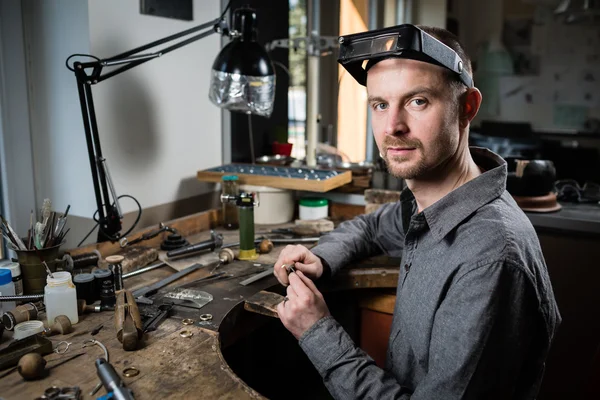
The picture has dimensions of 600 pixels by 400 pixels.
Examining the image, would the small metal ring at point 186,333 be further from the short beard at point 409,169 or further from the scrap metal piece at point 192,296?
the short beard at point 409,169

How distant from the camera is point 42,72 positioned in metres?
2.09

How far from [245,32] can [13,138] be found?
105cm

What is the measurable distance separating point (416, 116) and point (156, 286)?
95 cm

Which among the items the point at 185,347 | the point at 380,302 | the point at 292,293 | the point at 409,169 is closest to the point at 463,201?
the point at 409,169

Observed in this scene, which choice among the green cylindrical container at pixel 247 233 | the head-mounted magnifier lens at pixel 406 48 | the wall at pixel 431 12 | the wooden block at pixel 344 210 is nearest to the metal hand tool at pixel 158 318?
the green cylindrical container at pixel 247 233

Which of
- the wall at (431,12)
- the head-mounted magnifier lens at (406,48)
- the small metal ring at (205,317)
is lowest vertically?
the small metal ring at (205,317)

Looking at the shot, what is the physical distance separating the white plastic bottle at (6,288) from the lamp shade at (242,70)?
111cm

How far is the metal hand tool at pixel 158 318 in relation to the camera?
1301 millimetres

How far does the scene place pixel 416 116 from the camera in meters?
1.18

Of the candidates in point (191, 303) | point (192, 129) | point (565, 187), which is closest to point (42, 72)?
point (192, 129)

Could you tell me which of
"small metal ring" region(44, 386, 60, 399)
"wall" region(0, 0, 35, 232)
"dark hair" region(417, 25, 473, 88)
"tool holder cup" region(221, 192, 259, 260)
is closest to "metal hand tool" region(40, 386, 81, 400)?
"small metal ring" region(44, 386, 60, 399)

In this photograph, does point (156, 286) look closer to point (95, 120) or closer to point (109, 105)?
point (95, 120)

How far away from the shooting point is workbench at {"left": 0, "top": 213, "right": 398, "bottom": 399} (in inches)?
40.9

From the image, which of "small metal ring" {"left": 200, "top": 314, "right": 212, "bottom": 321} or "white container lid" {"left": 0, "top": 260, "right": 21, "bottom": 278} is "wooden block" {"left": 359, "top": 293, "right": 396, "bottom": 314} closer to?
"small metal ring" {"left": 200, "top": 314, "right": 212, "bottom": 321}
